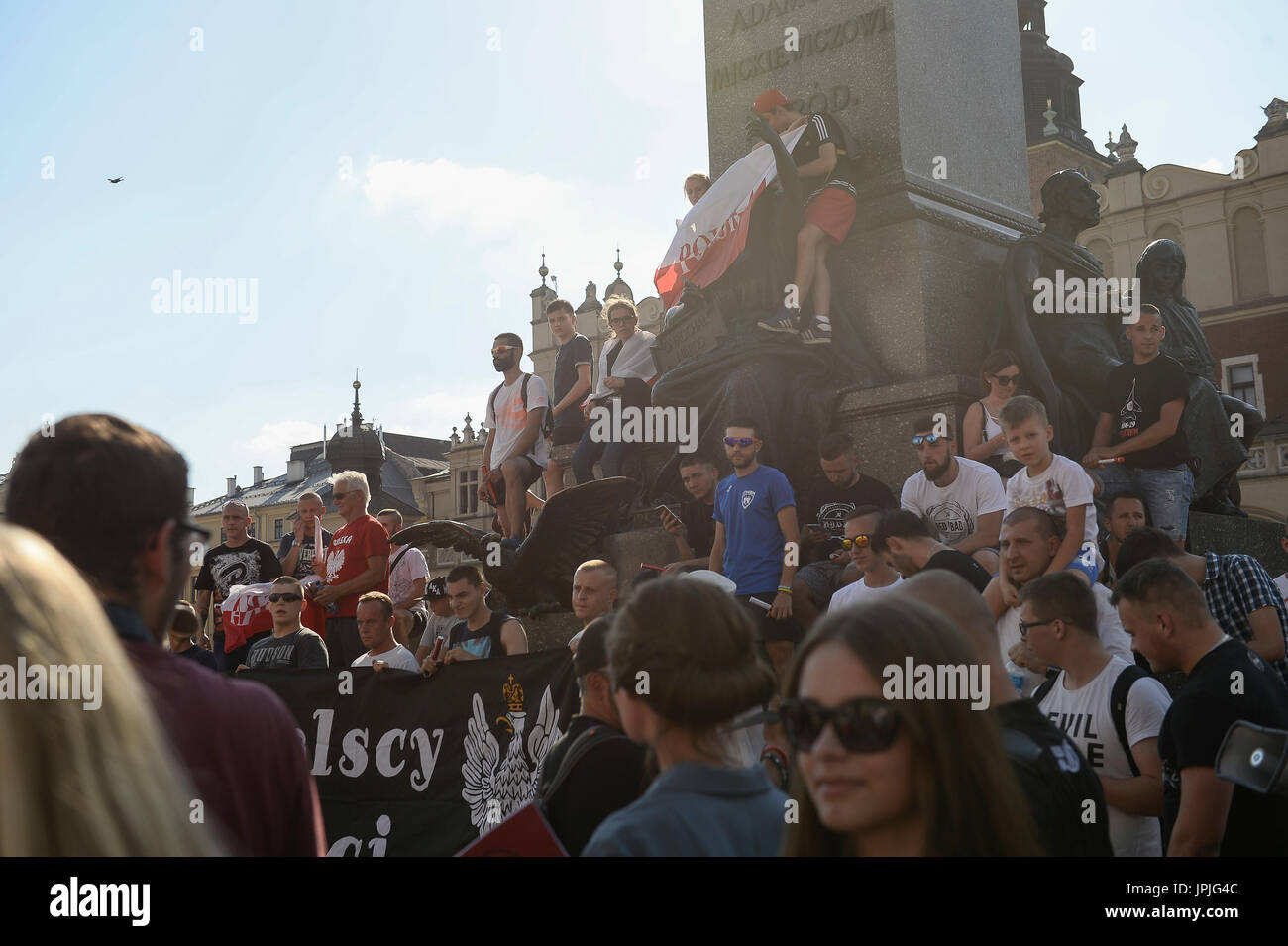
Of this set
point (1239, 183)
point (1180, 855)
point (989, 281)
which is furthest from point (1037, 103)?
point (1180, 855)

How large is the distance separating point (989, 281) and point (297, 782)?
819 centimetres

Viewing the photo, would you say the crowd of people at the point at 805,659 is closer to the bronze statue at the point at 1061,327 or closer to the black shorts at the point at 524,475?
the bronze statue at the point at 1061,327

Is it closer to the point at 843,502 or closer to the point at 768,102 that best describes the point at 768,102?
the point at 768,102

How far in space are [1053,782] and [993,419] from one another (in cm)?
532

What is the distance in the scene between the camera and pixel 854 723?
7.53ft

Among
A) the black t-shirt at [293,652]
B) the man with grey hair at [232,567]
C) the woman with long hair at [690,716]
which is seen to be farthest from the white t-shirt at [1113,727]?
the man with grey hair at [232,567]

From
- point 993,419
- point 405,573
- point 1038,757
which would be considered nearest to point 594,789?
point 1038,757

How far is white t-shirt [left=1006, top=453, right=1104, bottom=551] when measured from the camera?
21.1ft

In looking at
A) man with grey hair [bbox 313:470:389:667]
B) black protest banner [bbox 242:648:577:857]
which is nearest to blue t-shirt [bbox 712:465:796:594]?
black protest banner [bbox 242:648:577:857]

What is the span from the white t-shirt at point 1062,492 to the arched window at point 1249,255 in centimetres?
3855

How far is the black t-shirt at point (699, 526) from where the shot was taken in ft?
27.7

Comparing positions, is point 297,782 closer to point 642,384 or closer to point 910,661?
point 910,661

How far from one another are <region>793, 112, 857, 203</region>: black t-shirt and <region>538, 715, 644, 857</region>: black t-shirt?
614 centimetres

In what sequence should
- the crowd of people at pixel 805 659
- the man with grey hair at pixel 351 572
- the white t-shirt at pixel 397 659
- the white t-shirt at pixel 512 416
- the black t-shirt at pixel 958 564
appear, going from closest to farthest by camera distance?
the crowd of people at pixel 805 659, the black t-shirt at pixel 958 564, the white t-shirt at pixel 397 659, the man with grey hair at pixel 351 572, the white t-shirt at pixel 512 416
